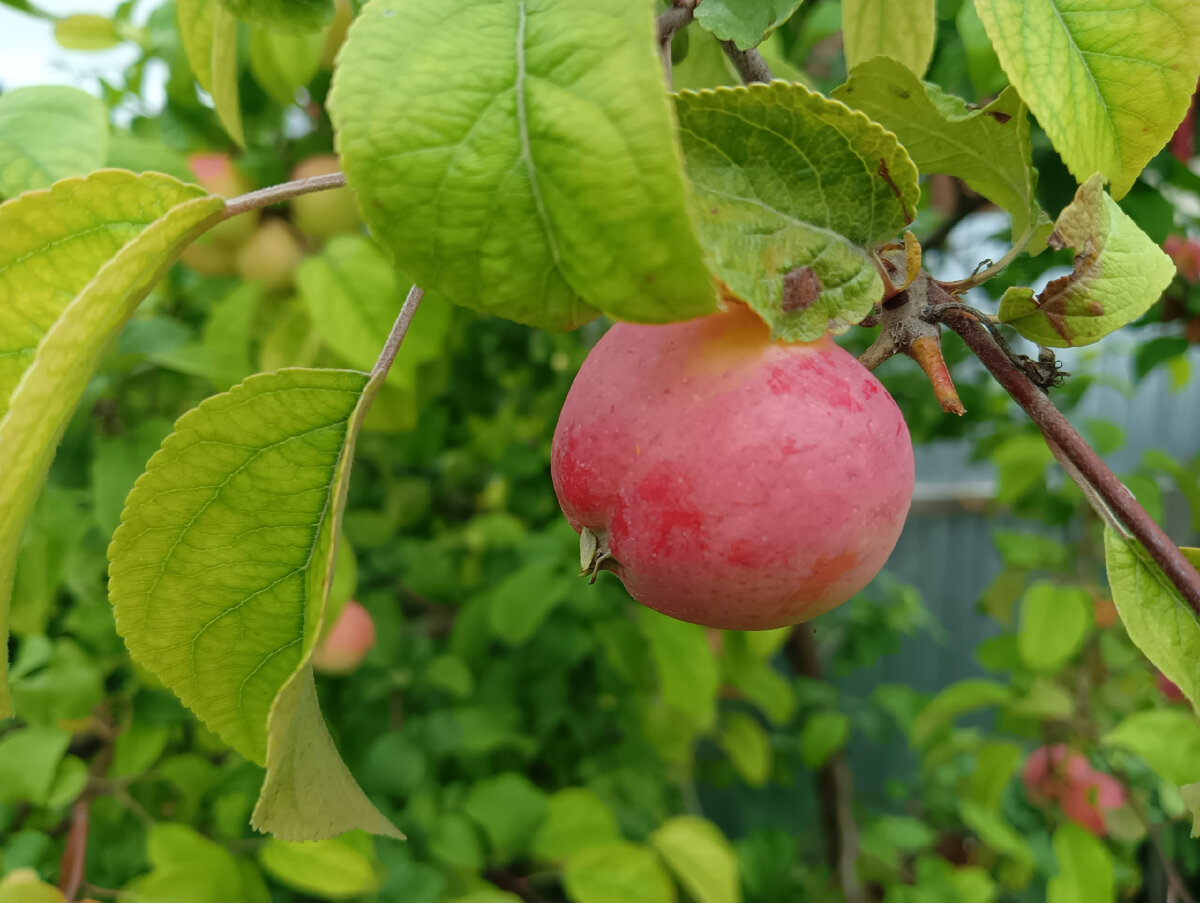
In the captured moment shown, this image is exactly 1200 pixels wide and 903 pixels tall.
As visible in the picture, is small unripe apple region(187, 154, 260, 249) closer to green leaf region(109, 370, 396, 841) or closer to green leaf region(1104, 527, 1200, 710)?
green leaf region(109, 370, 396, 841)

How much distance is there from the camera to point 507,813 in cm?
86

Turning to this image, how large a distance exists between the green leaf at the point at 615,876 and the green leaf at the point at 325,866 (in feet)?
0.64

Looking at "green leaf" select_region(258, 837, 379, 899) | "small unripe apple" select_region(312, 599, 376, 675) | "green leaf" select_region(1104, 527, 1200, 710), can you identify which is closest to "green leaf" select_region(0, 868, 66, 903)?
"green leaf" select_region(258, 837, 379, 899)

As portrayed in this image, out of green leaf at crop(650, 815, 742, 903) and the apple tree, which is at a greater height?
the apple tree

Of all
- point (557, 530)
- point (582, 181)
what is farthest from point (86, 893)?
point (582, 181)

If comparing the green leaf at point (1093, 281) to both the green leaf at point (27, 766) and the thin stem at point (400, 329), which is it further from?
the green leaf at point (27, 766)

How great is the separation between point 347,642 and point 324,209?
0.44 meters

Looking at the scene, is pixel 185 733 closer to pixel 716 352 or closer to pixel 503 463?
pixel 503 463

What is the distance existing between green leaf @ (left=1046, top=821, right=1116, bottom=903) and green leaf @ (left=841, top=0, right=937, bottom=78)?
796 mm

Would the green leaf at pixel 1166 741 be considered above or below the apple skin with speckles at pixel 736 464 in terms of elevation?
below

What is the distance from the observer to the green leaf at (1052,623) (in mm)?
999

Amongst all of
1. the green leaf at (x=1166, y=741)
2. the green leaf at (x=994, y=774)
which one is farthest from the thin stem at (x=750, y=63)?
the green leaf at (x=994, y=774)

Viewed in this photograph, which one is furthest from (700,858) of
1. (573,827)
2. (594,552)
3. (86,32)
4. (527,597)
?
(86,32)

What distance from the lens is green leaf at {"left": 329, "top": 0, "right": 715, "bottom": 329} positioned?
7.6 inches
